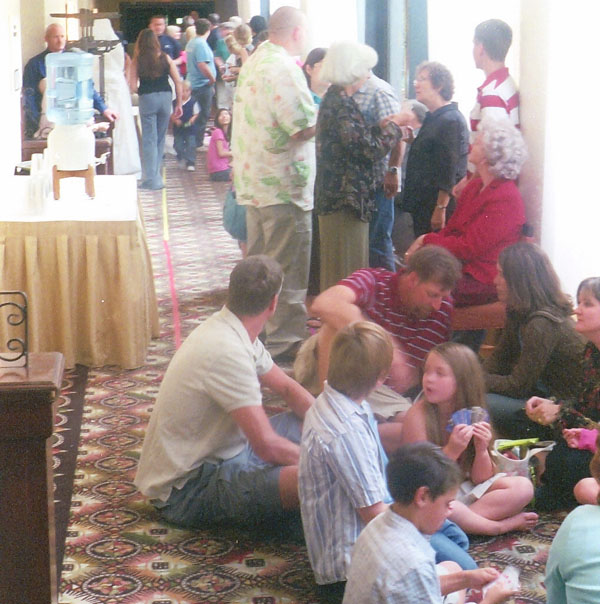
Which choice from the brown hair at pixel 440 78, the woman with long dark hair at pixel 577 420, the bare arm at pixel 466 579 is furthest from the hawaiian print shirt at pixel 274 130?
the bare arm at pixel 466 579

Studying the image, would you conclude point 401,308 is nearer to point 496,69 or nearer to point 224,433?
point 224,433

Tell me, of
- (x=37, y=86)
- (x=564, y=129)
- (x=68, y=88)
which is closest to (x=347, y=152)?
(x=564, y=129)

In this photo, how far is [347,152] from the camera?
5395mm

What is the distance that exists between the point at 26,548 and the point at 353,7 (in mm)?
7259

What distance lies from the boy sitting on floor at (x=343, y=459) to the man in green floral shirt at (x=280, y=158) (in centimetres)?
235

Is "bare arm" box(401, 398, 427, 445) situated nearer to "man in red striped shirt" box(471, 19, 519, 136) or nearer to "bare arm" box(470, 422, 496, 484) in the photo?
"bare arm" box(470, 422, 496, 484)

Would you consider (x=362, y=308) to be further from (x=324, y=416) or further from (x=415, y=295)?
(x=324, y=416)

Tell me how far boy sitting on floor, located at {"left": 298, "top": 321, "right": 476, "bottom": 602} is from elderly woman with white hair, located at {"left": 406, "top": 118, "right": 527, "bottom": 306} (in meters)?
1.81

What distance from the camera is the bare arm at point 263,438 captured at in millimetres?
3473

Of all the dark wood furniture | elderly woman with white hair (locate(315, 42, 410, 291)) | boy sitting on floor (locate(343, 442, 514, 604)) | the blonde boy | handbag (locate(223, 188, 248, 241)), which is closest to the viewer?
boy sitting on floor (locate(343, 442, 514, 604))

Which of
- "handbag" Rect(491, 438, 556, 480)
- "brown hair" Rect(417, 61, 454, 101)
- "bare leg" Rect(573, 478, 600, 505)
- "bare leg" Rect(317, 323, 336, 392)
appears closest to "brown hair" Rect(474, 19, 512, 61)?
"brown hair" Rect(417, 61, 454, 101)

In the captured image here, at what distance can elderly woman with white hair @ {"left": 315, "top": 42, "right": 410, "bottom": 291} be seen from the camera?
536 cm

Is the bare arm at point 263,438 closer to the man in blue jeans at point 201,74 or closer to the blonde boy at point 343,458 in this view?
the blonde boy at point 343,458

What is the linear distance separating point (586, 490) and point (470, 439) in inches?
15.8
